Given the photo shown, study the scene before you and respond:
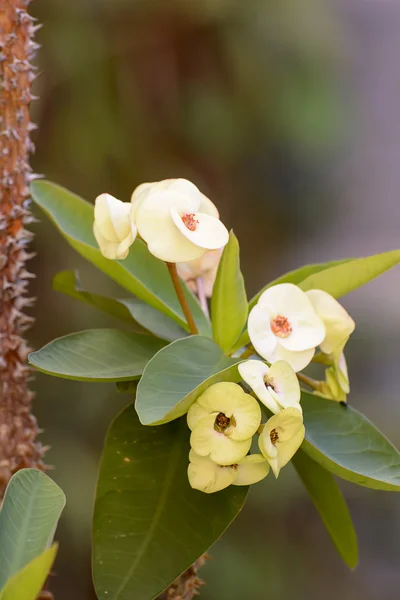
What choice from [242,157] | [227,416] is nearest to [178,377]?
[227,416]

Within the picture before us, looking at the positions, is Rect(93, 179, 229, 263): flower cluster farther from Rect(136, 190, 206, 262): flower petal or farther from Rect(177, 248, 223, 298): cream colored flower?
Rect(177, 248, 223, 298): cream colored flower

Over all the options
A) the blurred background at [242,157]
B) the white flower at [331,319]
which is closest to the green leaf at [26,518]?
the white flower at [331,319]

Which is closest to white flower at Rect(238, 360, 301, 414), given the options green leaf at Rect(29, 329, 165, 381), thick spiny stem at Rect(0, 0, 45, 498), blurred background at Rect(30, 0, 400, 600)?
green leaf at Rect(29, 329, 165, 381)

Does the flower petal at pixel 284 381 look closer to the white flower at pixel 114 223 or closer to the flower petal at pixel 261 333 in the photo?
the flower petal at pixel 261 333

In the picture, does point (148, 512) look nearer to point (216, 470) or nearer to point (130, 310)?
point (216, 470)

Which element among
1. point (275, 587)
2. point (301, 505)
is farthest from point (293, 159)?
point (275, 587)

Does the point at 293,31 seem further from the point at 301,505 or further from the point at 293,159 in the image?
the point at 301,505
